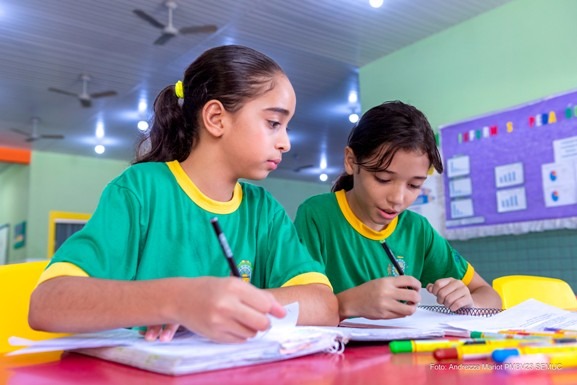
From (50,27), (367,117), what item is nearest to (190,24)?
(50,27)

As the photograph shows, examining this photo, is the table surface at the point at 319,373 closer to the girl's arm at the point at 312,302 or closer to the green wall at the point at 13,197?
the girl's arm at the point at 312,302

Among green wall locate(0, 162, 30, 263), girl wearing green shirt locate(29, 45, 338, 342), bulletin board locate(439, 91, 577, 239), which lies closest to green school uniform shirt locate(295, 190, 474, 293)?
girl wearing green shirt locate(29, 45, 338, 342)

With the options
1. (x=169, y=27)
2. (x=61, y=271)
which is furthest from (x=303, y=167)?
(x=61, y=271)

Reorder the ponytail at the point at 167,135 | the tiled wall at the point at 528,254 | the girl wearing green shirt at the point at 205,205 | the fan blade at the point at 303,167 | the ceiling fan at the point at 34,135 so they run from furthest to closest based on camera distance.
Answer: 1. the fan blade at the point at 303,167
2. the ceiling fan at the point at 34,135
3. the tiled wall at the point at 528,254
4. the ponytail at the point at 167,135
5. the girl wearing green shirt at the point at 205,205

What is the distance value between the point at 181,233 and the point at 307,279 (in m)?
0.23

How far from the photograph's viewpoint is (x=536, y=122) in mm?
3434

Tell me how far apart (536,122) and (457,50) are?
97 centimetres

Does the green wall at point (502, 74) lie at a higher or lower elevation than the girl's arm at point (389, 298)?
higher

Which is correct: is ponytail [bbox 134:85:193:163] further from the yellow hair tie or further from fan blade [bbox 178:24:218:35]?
fan blade [bbox 178:24:218:35]

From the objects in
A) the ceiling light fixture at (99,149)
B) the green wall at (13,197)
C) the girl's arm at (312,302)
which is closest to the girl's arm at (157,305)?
the girl's arm at (312,302)

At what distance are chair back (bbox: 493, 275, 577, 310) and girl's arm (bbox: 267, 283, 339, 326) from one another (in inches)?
35.5

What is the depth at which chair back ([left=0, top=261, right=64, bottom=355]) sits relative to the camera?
0.91 metres

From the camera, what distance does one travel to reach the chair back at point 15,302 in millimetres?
910

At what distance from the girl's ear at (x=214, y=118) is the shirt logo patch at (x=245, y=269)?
0.23 meters
